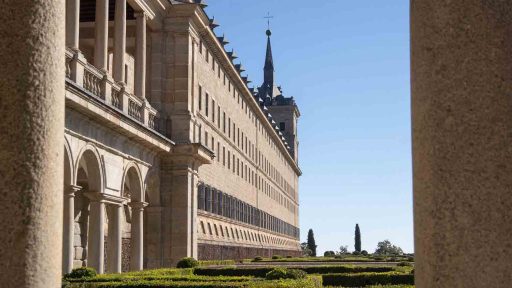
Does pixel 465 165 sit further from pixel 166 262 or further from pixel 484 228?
pixel 166 262

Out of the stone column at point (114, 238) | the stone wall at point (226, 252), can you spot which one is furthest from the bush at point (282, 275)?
the stone wall at point (226, 252)

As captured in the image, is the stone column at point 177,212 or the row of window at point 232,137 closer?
the stone column at point 177,212

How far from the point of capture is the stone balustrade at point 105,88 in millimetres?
21891

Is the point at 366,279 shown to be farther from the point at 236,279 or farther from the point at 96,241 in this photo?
the point at 96,241

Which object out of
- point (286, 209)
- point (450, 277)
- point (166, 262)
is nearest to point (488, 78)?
point (450, 277)

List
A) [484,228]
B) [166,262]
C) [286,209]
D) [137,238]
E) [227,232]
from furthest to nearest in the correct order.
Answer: [286,209], [227,232], [166,262], [137,238], [484,228]

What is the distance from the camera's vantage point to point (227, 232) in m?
49.9

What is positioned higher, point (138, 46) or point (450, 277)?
point (138, 46)

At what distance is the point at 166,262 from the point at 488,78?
30.2 metres

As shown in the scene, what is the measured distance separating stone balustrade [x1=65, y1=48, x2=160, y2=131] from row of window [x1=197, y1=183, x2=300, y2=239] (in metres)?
9.61

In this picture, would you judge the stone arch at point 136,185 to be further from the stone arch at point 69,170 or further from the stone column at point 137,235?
the stone arch at point 69,170

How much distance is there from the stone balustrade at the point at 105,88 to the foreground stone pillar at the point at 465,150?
18910 millimetres

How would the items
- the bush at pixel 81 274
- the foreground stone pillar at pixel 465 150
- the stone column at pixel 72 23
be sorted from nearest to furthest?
the foreground stone pillar at pixel 465 150 → the bush at pixel 81 274 → the stone column at pixel 72 23

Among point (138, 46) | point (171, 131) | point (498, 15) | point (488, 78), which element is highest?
point (138, 46)
